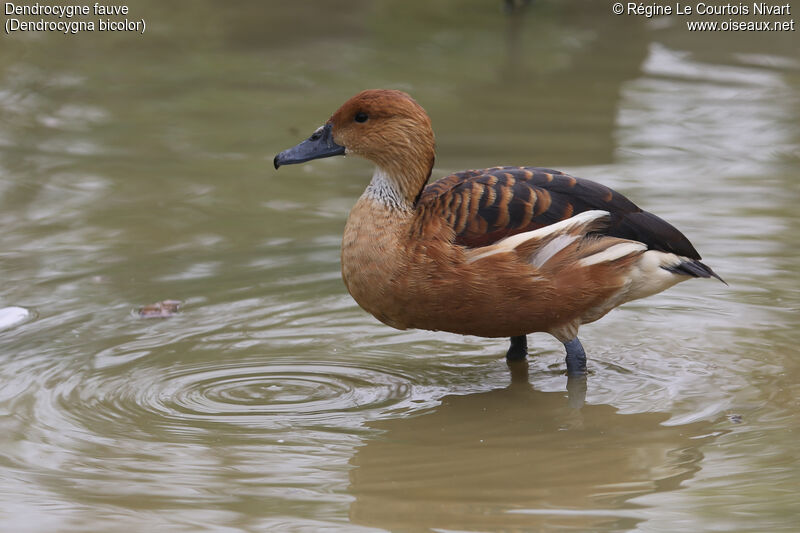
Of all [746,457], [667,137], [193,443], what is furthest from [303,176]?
[746,457]

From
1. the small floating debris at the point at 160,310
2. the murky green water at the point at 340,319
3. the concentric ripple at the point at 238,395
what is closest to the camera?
the murky green water at the point at 340,319

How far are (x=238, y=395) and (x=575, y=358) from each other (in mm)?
1683

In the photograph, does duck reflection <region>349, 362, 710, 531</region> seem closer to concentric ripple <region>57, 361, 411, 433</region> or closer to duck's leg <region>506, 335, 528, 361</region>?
concentric ripple <region>57, 361, 411, 433</region>

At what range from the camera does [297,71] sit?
1285 centimetres

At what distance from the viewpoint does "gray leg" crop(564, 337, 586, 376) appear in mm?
A: 6023

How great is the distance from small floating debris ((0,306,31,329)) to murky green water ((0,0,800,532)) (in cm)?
11

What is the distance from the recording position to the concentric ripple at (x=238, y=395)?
555 centimetres

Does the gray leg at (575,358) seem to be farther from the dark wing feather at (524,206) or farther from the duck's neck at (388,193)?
the duck's neck at (388,193)

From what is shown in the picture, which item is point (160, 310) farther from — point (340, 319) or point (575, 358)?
point (575, 358)

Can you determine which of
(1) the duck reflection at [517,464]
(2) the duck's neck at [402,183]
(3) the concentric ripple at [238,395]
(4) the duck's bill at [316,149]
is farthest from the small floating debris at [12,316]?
(1) the duck reflection at [517,464]

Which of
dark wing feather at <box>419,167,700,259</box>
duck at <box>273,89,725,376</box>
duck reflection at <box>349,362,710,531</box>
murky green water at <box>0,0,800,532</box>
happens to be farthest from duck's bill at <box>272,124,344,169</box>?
duck reflection at <box>349,362,710,531</box>

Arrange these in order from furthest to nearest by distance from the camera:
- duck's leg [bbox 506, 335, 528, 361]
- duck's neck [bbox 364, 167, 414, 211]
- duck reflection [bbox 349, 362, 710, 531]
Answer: duck's leg [bbox 506, 335, 528, 361] → duck's neck [bbox 364, 167, 414, 211] → duck reflection [bbox 349, 362, 710, 531]

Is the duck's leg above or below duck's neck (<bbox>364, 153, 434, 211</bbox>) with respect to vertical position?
below

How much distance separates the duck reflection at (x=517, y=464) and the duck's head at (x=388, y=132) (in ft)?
3.94
